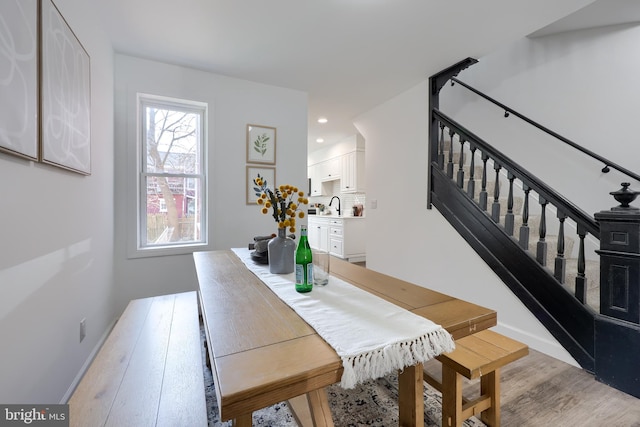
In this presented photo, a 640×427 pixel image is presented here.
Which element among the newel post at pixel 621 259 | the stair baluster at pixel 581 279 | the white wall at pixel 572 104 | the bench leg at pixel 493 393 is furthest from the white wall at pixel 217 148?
the newel post at pixel 621 259

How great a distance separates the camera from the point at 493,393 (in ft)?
4.29

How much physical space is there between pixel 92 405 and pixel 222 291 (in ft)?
1.70

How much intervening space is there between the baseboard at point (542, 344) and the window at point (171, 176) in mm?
2959

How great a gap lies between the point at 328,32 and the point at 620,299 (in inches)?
105

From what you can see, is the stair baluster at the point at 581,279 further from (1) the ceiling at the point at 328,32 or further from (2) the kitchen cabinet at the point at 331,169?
(2) the kitchen cabinet at the point at 331,169

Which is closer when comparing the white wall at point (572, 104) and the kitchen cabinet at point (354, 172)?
the white wall at point (572, 104)

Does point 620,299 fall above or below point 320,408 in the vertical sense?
above

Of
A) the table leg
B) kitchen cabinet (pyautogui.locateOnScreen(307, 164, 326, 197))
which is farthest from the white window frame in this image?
kitchen cabinet (pyautogui.locateOnScreen(307, 164, 326, 197))

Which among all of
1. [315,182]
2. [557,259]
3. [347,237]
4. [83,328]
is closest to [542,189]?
[557,259]

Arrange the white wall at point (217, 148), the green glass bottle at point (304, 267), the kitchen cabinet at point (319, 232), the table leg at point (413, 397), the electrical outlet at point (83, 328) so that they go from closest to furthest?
the table leg at point (413, 397), the green glass bottle at point (304, 267), the electrical outlet at point (83, 328), the white wall at point (217, 148), the kitchen cabinet at point (319, 232)

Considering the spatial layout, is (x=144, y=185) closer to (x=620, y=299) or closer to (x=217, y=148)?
(x=217, y=148)

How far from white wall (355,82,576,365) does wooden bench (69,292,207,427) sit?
2342 millimetres

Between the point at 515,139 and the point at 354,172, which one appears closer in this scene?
the point at 515,139

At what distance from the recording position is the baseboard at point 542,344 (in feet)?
6.08
